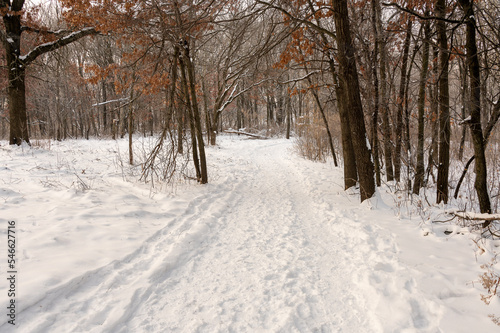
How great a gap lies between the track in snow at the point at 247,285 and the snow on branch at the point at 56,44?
10222 mm

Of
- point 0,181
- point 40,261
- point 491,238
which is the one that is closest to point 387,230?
point 491,238

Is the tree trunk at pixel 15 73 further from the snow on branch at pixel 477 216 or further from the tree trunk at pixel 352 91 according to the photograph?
the snow on branch at pixel 477 216

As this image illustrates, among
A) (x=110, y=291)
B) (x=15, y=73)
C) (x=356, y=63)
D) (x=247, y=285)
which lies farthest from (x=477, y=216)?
(x=15, y=73)

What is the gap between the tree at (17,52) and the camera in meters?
10.9

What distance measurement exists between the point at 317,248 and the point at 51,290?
10.5ft

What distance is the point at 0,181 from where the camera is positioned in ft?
19.1

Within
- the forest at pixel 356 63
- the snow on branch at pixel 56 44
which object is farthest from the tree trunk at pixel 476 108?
the snow on branch at pixel 56 44

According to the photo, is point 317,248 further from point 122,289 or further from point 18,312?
point 18,312

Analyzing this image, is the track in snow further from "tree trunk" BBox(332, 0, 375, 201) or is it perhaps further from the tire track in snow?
"tree trunk" BBox(332, 0, 375, 201)

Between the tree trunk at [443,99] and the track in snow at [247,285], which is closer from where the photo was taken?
the track in snow at [247,285]

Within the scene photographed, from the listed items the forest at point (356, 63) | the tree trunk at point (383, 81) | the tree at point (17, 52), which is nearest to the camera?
the forest at point (356, 63)

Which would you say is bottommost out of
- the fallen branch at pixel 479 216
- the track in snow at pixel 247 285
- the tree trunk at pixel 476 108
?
the track in snow at pixel 247 285

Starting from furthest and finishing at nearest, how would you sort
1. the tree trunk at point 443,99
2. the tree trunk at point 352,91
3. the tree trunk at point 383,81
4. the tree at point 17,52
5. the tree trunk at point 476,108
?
1. the tree at point 17,52
2. the tree trunk at point 383,81
3. the tree trunk at point 352,91
4. the tree trunk at point 443,99
5. the tree trunk at point 476,108

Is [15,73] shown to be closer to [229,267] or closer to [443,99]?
[229,267]
